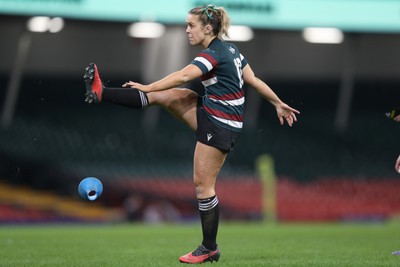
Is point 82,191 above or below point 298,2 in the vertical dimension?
below

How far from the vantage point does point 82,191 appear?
7.13 meters

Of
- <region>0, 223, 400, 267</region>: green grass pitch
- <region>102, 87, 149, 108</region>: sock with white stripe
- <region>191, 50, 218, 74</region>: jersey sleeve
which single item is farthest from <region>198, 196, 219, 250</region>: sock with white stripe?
<region>191, 50, 218, 74</region>: jersey sleeve

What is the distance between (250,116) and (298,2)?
300 inches

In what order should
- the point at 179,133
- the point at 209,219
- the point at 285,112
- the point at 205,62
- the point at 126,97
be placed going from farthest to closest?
the point at 179,133
the point at 285,112
the point at 209,219
the point at 126,97
the point at 205,62

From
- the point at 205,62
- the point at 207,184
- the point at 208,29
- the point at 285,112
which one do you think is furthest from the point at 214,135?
the point at 208,29

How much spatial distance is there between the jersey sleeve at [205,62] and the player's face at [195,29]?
21 centimetres

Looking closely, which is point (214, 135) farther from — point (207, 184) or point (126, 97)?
point (126, 97)

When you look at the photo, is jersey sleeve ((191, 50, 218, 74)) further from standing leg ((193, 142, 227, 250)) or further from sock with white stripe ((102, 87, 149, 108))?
standing leg ((193, 142, 227, 250))

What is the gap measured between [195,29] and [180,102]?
2.24ft

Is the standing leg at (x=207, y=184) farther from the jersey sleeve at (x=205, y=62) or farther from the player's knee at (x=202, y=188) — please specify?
the jersey sleeve at (x=205, y=62)

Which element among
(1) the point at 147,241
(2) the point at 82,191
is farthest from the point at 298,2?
(2) the point at 82,191

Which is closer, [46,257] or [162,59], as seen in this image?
[46,257]

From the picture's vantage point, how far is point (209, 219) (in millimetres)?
6914

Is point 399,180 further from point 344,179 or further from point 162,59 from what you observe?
point 162,59
